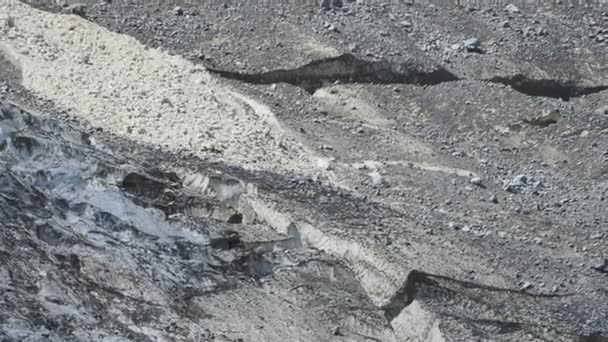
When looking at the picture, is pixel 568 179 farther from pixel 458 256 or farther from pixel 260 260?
pixel 260 260

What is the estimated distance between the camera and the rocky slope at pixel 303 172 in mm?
6102

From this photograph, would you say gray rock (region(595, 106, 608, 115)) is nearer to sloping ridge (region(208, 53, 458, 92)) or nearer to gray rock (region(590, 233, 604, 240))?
sloping ridge (region(208, 53, 458, 92))

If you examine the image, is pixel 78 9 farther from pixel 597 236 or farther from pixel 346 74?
pixel 597 236

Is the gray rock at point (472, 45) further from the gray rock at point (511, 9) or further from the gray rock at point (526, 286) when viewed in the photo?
the gray rock at point (526, 286)

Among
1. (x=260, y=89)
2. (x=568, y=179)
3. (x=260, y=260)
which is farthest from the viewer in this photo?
(x=260, y=89)

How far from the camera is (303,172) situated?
284 inches

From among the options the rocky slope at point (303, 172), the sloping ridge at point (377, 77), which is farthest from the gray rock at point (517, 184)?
the sloping ridge at point (377, 77)

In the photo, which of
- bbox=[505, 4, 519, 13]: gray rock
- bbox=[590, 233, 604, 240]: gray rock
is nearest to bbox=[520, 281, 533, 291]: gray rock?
bbox=[590, 233, 604, 240]: gray rock

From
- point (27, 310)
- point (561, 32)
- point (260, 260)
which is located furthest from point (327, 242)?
point (561, 32)

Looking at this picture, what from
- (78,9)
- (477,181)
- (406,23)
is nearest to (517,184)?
(477,181)

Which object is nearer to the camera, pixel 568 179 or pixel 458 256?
pixel 458 256

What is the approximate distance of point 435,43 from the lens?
851 centimetres

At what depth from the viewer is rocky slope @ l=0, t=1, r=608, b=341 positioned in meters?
6.10

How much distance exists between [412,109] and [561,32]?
60.6 inches
